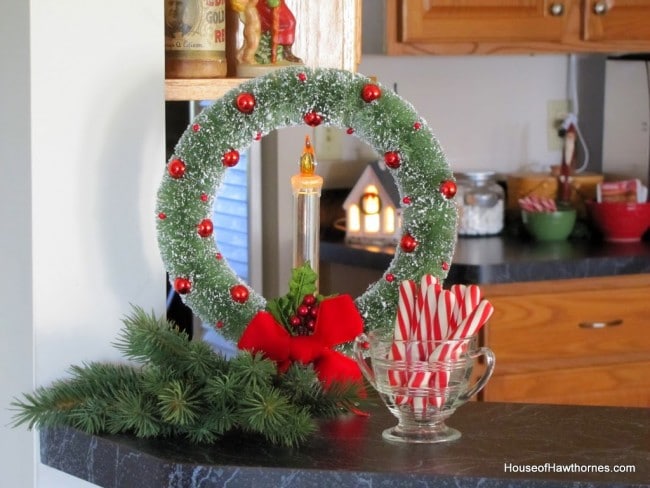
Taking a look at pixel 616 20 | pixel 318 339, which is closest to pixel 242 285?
pixel 318 339

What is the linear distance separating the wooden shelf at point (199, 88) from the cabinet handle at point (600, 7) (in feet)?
5.52

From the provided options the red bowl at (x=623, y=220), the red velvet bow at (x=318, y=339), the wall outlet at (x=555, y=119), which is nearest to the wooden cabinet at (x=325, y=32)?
the red velvet bow at (x=318, y=339)

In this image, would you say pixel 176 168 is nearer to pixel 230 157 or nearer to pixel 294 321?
pixel 230 157

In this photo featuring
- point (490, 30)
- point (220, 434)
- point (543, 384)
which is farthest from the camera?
point (490, 30)

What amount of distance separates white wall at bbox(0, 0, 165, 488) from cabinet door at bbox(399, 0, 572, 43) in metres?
1.46

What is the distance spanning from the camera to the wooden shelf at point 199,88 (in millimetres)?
1378

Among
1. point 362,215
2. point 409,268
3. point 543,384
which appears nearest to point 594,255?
point 543,384

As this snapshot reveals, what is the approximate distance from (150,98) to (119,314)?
0.25 meters

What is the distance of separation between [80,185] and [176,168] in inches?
4.8

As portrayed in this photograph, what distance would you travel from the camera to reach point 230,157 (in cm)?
128

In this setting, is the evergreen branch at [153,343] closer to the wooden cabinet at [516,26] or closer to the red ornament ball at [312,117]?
the red ornament ball at [312,117]

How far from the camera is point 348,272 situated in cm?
281

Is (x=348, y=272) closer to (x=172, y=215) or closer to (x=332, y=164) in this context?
(x=332, y=164)

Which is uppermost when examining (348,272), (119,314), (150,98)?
(150,98)
